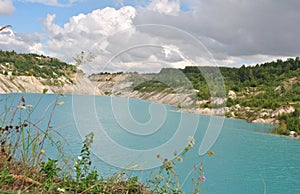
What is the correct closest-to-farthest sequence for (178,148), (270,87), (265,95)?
(178,148)
(265,95)
(270,87)

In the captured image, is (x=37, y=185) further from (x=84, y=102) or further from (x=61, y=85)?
(x=84, y=102)

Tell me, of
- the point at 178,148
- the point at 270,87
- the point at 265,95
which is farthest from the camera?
the point at 270,87

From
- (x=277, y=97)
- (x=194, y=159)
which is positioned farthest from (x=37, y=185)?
(x=277, y=97)

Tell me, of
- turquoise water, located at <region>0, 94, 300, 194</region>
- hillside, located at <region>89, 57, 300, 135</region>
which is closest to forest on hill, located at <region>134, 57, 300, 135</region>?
hillside, located at <region>89, 57, 300, 135</region>

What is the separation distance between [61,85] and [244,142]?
28817 millimetres

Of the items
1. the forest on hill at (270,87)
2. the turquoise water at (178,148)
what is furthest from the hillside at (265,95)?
the turquoise water at (178,148)

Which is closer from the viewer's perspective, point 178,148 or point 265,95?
point 178,148

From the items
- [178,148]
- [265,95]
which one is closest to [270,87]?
[265,95]

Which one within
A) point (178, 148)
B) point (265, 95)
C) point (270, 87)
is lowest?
point (178, 148)

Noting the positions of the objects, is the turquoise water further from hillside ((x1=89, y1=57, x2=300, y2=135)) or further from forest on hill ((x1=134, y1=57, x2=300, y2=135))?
forest on hill ((x1=134, y1=57, x2=300, y2=135))

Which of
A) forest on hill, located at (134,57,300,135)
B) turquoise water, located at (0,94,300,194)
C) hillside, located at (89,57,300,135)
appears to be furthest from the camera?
forest on hill, located at (134,57,300,135)

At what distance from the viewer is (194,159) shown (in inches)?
720

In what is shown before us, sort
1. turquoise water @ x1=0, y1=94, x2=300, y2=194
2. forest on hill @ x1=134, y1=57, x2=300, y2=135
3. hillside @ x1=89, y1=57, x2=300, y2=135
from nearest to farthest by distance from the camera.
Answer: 1. turquoise water @ x1=0, y1=94, x2=300, y2=194
2. hillside @ x1=89, y1=57, x2=300, y2=135
3. forest on hill @ x1=134, y1=57, x2=300, y2=135

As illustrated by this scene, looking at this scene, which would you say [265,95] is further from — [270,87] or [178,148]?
[178,148]
